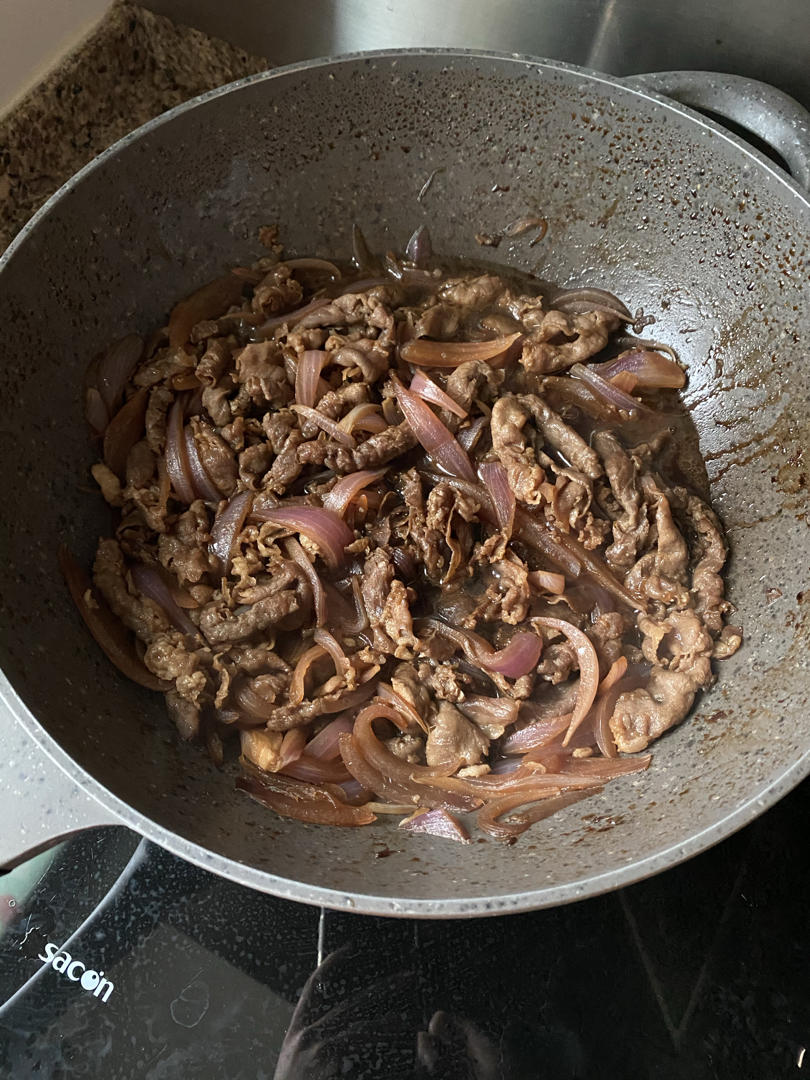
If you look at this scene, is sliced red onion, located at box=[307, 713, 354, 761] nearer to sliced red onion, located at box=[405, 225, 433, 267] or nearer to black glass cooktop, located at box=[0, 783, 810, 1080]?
black glass cooktop, located at box=[0, 783, 810, 1080]

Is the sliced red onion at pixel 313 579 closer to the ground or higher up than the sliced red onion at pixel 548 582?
higher up

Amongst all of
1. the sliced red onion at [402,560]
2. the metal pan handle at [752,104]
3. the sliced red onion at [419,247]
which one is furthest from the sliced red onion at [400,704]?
the metal pan handle at [752,104]

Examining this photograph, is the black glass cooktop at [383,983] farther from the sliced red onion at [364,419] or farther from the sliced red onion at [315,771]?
the sliced red onion at [364,419]

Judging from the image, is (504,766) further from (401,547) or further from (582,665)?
(401,547)

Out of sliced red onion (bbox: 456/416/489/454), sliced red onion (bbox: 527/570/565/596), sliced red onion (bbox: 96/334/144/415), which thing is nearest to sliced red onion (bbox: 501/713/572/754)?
sliced red onion (bbox: 527/570/565/596)

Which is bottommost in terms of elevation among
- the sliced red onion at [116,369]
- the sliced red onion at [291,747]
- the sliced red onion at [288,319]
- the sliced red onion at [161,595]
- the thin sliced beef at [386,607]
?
the sliced red onion at [291,747]

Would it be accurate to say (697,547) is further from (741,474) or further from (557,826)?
(557,826)

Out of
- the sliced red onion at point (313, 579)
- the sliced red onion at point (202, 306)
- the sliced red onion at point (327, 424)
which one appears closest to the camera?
the sliced red onion at point (313, 579)
